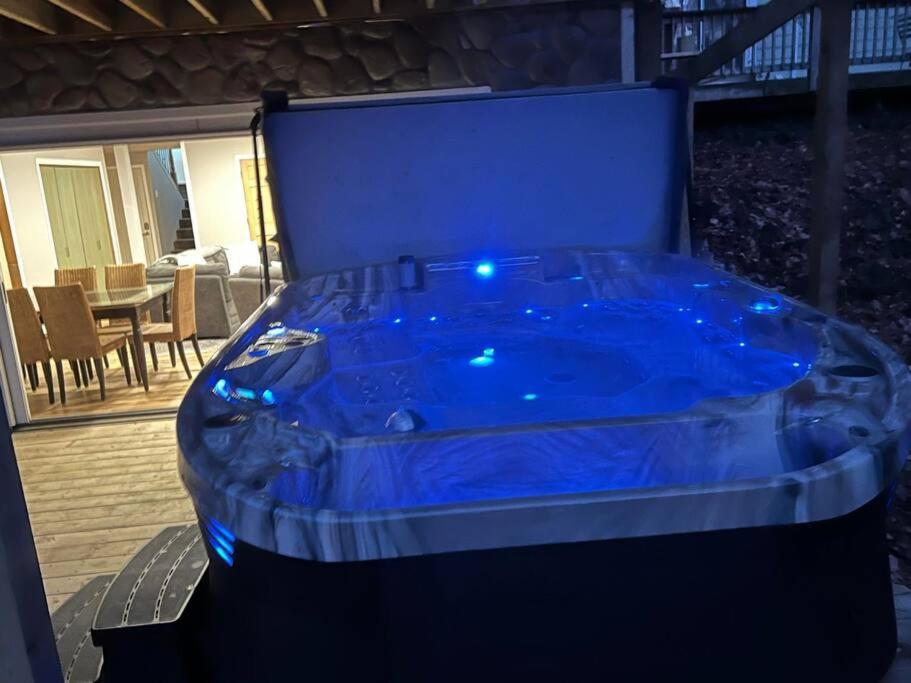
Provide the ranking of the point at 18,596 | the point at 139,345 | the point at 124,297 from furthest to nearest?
1. the point at 124,297
2. the point at 139,345
3. the point at 18,596

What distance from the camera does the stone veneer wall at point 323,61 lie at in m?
3.38

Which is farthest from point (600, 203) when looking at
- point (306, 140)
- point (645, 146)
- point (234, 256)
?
point (234, 256)

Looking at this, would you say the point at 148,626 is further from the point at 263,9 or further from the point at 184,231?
the point at 184,231

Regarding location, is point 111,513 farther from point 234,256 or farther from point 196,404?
point 234,256

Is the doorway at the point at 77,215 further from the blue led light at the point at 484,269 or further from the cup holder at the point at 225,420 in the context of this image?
the cup holder at the point at 225,420

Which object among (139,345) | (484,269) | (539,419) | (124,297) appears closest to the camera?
(539,419)

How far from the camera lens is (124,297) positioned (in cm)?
464

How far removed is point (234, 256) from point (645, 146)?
5881mm

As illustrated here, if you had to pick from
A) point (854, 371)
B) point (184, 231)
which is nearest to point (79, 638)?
point (854, 371)

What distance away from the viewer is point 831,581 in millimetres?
918

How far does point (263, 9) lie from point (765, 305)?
2.61 meters

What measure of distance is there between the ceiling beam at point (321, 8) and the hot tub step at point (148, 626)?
8.83ft

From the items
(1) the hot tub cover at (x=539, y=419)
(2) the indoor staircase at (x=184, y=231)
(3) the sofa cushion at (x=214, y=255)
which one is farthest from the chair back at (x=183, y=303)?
(2) the indoor staircase at (x=184, y=231)

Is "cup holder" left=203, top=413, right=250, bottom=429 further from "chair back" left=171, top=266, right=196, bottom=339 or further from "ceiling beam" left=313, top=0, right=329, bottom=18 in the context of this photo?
"chair back" left=171, top=266, right=196, bottom=339
